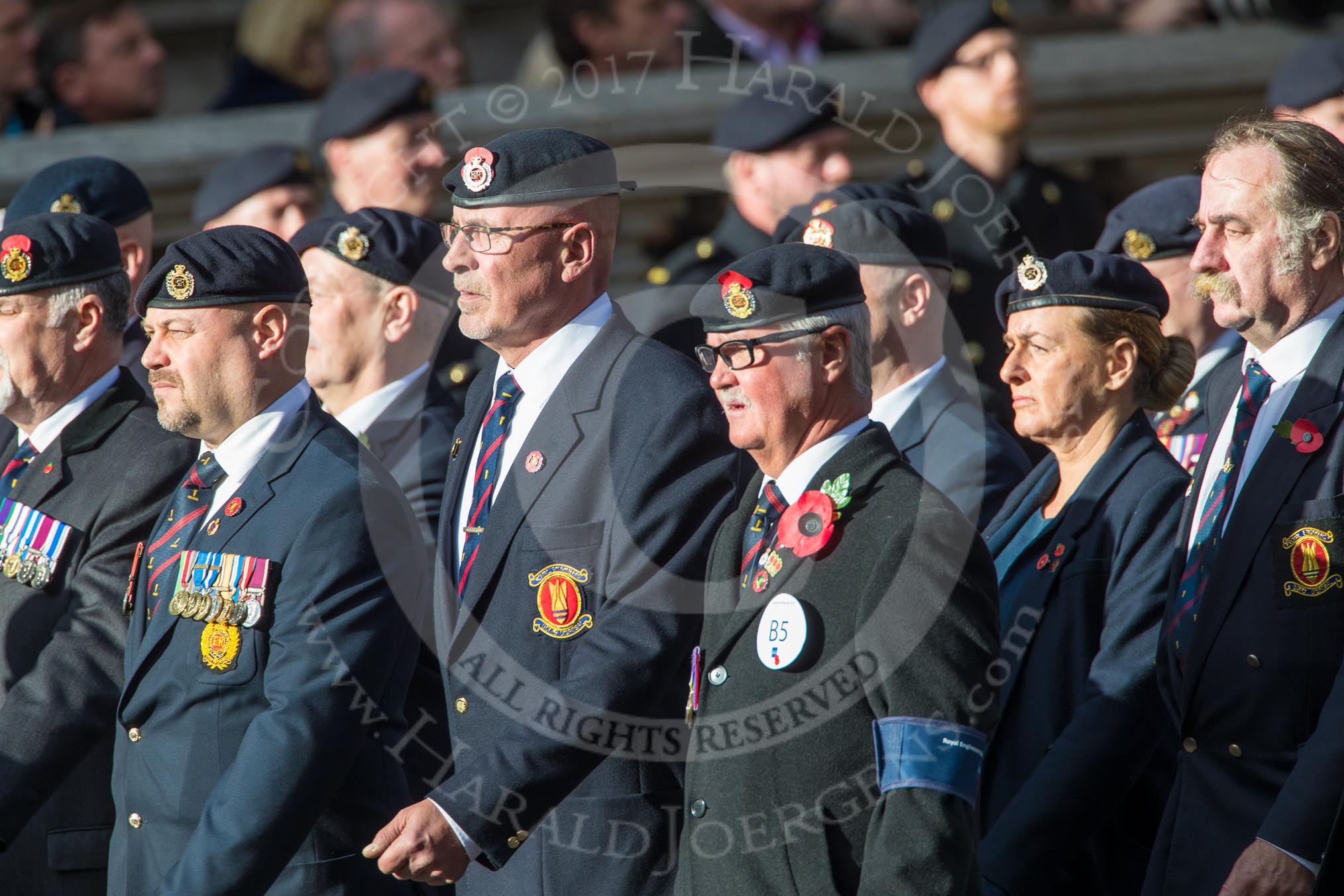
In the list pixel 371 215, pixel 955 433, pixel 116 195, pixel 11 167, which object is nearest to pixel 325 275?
pixel 371 215

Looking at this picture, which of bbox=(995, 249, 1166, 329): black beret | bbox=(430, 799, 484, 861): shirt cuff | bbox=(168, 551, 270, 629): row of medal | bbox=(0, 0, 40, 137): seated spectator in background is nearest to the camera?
bbox=(430, 799, 484, 861): shirt cuff

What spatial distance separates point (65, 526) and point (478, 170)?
55.6 inches

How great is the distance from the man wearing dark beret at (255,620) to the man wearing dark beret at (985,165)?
2.72 metres

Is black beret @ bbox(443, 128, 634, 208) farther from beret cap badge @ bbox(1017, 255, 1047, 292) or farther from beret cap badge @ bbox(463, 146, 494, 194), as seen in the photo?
beret cap badge @ bbox(1017, 255, 1047, 292)

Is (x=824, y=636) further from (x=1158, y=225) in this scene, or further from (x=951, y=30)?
(x=951, y=30)

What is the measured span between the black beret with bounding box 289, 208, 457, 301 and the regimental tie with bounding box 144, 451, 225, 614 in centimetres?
127

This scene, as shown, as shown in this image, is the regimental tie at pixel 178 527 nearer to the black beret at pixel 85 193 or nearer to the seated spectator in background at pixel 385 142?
the black beret at pixel 85 193

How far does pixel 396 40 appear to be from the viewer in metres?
7.88

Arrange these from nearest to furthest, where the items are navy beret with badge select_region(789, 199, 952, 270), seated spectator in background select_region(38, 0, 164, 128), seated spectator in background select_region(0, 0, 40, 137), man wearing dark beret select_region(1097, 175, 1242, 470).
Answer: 1. navy beret with badge select_region(789, 199, 952, 270)
2. man wearing dark beret select_region(1097, 175, 1242, 470)
3. seated spectator in background select_region(38, 0, 164, 128)
4. seated spectator in background select_region(0, 0, 40, 137)

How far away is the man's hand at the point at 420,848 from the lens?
3.50 m

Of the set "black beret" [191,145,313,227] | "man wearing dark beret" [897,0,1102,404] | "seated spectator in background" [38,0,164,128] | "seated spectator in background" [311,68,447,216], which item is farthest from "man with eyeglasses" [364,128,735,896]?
"seated spectator in background" [38,0,164,128]

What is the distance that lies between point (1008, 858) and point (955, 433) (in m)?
1.22

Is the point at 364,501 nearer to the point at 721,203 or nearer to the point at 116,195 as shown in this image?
the point at 116,195

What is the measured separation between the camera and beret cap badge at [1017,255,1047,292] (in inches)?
166
